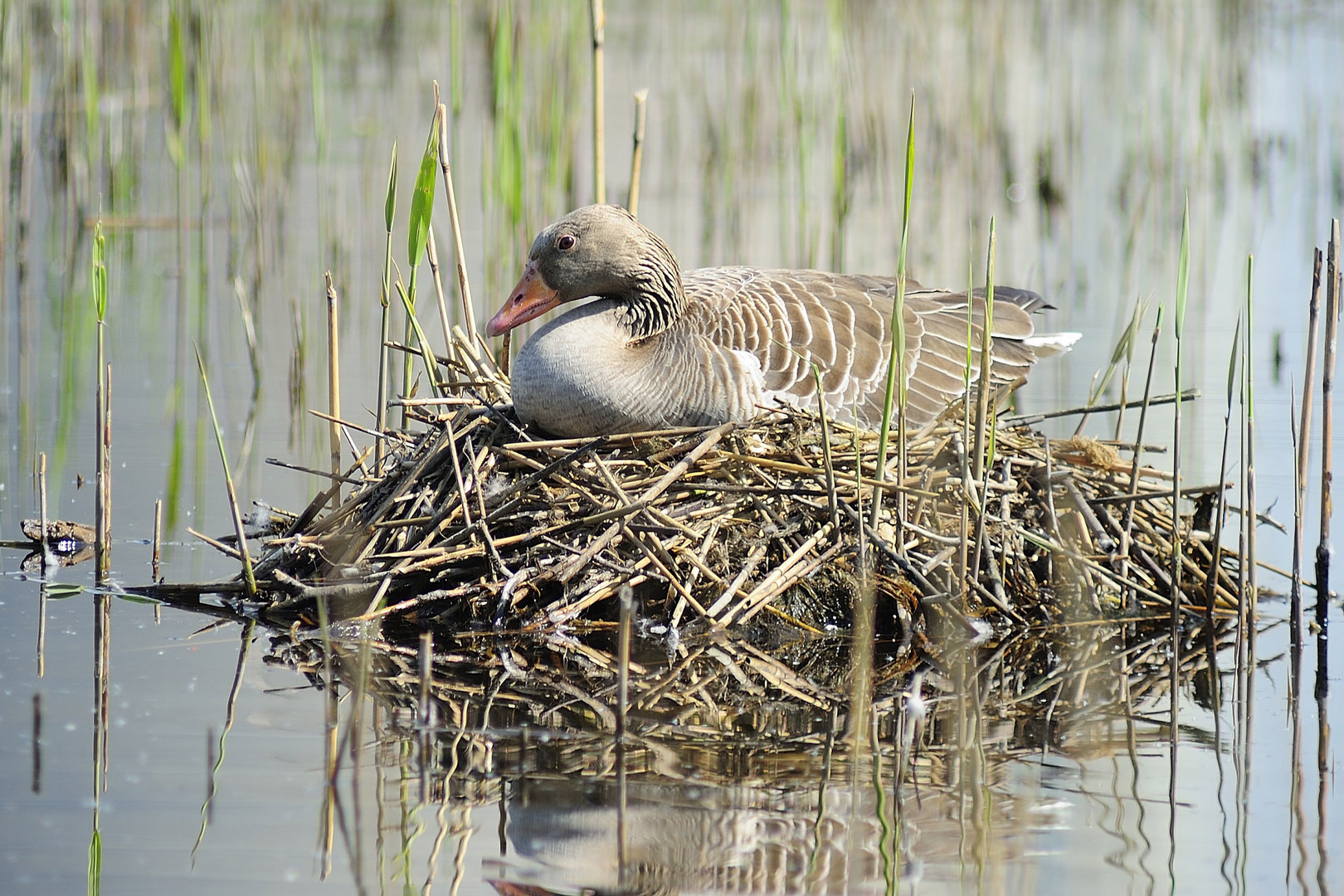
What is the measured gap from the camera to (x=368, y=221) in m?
11.7

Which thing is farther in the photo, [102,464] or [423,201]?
[423,201]

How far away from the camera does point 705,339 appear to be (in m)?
5.92

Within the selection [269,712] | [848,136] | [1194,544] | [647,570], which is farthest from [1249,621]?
[848,136]

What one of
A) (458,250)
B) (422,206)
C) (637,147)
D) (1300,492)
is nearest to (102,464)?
(422,206)

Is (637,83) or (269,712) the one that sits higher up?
(637,83)

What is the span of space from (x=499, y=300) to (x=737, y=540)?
4.34m

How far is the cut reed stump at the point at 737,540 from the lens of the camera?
5367mm

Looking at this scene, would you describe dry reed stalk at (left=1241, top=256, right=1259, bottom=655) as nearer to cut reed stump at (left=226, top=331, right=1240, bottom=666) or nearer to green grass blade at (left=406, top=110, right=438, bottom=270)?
cut reed stump at (left=226, top=331, right=1240, bottom=666)

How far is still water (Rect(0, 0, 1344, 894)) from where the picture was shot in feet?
11.9

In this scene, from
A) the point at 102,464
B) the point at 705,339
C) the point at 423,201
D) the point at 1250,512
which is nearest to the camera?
the point at 1250,512

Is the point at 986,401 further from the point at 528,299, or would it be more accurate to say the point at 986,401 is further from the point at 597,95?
the point at 597,95

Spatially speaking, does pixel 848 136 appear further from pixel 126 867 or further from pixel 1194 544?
pixel 126 867

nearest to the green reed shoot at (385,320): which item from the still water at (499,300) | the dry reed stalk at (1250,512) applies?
the still water at (499,300)

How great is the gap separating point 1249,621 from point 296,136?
9.74 metres
